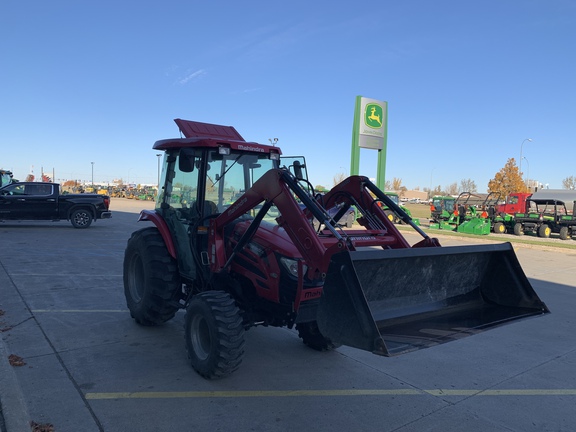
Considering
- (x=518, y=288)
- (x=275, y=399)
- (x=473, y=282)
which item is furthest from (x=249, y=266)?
(x=518, y=288)

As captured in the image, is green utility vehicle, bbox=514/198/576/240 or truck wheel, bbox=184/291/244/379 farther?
green utility vehicle, bbox=514/198/576/240

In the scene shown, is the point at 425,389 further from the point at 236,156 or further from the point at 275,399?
the point at 236,156

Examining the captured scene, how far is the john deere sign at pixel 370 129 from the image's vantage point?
91.7 ft

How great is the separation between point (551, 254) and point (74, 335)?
54.6 ft

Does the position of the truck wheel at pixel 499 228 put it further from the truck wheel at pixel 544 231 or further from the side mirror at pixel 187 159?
the side mirror at pixel 187 159

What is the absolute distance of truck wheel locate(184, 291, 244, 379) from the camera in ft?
12.7

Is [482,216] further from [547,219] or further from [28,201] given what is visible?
[28,201]

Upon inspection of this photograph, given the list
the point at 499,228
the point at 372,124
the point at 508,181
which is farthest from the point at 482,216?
the point at 508,181

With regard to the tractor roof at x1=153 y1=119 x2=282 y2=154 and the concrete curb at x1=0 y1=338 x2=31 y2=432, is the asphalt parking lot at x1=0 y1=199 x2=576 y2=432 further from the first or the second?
the tractor roof at x1=153 y1=119 x2=282 y2=154

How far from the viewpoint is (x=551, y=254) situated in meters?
16.3

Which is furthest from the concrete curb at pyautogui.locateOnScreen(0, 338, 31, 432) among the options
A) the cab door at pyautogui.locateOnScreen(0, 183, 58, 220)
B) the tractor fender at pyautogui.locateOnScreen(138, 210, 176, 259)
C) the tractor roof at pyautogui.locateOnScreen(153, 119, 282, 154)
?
the cab door at pyautogui.locateOnScreen(0, 183, 58, 220)

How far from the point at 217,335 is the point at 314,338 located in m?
1.52

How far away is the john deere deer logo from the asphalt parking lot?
23.0 meters

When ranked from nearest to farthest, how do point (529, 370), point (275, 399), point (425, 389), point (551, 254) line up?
1. point (275, 399)
2. point (425, 389)
3. point (529, 370)
4. point (551, 254)
